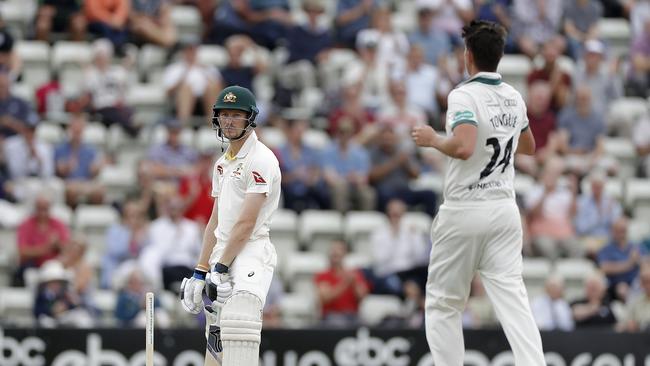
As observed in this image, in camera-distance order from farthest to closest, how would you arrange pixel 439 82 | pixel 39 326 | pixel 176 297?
1. pixel 439 82
2. pixel 176 297
3. pixel 39 326

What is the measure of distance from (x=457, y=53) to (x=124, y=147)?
3.70 m

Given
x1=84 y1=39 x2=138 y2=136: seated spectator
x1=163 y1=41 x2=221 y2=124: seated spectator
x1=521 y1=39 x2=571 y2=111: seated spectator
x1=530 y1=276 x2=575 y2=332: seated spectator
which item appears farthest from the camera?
x1=521 y1=39 x2=571 y2=111: seated spectator

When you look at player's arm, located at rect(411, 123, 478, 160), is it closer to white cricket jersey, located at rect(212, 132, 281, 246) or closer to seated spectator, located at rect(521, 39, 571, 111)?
white cricket jersey, located at rect(212, 132, 281, 246)

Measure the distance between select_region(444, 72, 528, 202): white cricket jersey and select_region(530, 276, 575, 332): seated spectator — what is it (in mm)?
4941

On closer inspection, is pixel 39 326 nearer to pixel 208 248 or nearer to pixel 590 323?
pixel 208 248

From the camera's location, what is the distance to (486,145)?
8.02m

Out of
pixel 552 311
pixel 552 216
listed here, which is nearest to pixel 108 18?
pixel 552 216

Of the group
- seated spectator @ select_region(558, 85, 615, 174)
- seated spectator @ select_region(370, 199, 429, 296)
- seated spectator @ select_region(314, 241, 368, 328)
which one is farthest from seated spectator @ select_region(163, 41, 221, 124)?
seated spectator @ select_region(558, 85, 615, 174)

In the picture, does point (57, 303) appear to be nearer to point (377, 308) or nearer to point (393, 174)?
point (377, 308)

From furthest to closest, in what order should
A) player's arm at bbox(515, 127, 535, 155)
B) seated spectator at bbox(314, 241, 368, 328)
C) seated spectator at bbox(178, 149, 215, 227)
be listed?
seated spectator at bbox(178, 149, 215, 227) < seated spectator at bbox(314, 241, 368, 328) < player's arm at bbox(515, 127, 535, 155)

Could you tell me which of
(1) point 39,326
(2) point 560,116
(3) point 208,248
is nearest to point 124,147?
(1) point 39,326

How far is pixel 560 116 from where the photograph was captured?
15352 mm

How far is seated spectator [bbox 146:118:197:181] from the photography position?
13914 mm

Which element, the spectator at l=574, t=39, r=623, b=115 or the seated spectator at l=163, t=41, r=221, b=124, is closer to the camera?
the seated spectator at l=163, t=41, r=221, b=124
